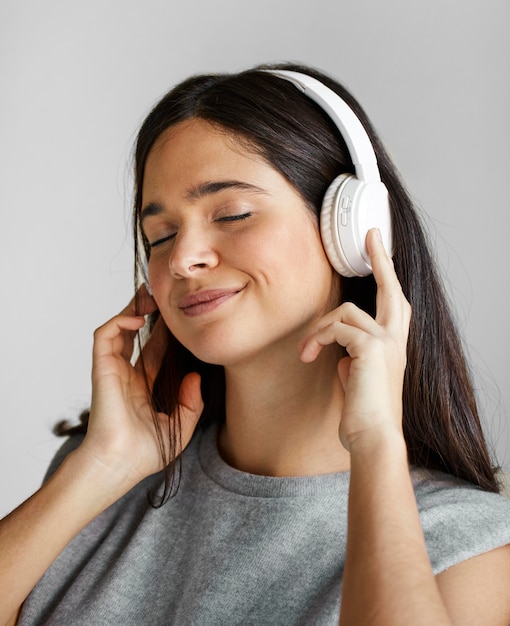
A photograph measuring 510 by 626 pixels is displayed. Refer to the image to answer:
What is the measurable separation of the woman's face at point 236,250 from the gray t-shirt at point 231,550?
0.87 ft

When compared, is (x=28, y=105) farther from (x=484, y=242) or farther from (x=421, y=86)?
(x=484, y=242)

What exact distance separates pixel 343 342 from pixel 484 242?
2.95 ft

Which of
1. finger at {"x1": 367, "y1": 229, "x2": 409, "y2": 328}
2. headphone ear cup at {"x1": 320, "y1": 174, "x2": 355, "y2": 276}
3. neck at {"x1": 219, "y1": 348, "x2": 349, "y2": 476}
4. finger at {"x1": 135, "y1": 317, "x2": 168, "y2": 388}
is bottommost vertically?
neck at {"x1": 219, "y1": 348, "x2": 349, "y2": 476}

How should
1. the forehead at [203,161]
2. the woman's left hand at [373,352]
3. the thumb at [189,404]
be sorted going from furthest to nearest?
1. the thumb at [189,404]
2. the forehead at [203,161]
3. the woman's left hand at [373,352]

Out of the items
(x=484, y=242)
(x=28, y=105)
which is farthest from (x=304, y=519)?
(x=28, y=105)

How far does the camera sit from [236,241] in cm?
136

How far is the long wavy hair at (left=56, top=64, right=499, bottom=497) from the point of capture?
1421mm

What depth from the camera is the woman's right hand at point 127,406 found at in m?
1.53

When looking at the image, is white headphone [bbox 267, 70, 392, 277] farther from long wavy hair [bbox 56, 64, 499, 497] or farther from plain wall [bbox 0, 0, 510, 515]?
plain wall [bbox 0, 0, 510, 515]

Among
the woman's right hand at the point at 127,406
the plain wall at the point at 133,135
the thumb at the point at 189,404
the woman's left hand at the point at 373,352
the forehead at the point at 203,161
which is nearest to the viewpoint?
the woman's left hand at the point at 373,352

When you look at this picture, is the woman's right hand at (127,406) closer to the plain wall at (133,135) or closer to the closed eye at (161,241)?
the closed eye at (161,241)

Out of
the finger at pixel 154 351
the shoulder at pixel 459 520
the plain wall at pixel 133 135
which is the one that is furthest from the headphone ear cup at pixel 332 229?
the plain wall at pixel 133 135

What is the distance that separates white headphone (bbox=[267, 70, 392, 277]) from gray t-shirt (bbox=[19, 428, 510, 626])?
37cm

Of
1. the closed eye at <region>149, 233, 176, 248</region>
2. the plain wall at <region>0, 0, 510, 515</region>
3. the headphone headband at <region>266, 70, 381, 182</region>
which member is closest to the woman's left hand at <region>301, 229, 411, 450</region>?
the headphone headband at <region>266, 70, 381, 182</region>
